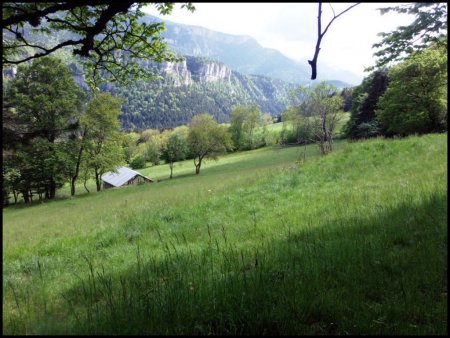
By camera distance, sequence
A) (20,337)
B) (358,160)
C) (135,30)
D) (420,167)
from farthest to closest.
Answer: (358,160) → (420,167) → (135,30) → (20,337)

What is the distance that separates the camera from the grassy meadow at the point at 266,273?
122 inches

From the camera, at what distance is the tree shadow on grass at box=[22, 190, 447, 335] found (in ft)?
9.88

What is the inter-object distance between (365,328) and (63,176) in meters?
45.8

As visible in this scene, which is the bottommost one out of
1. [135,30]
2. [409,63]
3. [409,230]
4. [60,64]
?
[409,230]

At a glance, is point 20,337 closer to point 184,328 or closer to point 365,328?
point 184,328

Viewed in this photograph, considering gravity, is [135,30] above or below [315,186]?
above

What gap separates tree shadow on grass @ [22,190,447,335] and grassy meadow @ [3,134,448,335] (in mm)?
14

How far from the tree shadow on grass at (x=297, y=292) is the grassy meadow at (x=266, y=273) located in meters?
0.01

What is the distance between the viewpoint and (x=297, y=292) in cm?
357

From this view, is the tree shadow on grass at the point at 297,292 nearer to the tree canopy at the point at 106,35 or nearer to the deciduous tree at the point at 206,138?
the tree canopy at the point at 106,35

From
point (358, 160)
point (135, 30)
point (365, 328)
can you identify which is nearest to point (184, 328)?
point (365, 328)

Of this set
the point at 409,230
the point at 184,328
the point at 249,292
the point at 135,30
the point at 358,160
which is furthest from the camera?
the point at 358,160

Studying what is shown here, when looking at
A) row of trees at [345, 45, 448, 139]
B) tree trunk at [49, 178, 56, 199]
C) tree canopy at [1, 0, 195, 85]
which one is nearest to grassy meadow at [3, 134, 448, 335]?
tree canopy at [1, 0, 195, 85]

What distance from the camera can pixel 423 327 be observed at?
285cm
